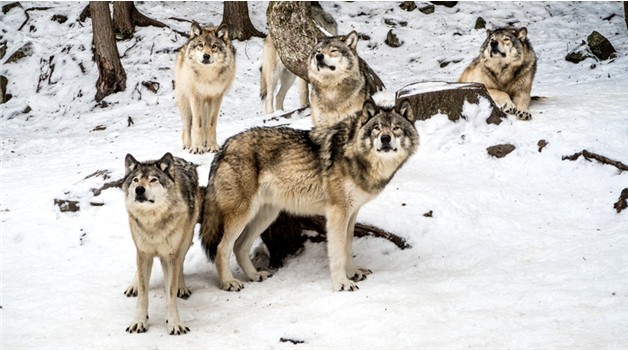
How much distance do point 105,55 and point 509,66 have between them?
9844mm

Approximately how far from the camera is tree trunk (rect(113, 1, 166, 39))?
17266 mm

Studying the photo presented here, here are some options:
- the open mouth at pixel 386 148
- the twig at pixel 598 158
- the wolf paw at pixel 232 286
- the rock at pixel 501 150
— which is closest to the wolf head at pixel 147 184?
the wolf paw at pixel 232 286

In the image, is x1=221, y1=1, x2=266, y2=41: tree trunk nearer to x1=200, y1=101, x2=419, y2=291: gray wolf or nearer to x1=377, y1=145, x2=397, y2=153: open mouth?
x1=200, y1=101, x2=419, y2=291: gray wolf

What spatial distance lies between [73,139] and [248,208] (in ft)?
25.1

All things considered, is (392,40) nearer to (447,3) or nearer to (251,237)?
(447,3)

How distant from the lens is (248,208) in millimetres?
6484

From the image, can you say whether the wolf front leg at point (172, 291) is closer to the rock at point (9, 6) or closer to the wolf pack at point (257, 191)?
the wolf pack at point (257, 191)

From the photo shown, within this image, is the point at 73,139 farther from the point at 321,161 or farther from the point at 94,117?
the point at 321,161

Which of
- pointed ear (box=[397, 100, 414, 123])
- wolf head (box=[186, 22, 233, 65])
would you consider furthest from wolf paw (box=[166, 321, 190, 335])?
wolf head (box=[186, 22, 233, 65])

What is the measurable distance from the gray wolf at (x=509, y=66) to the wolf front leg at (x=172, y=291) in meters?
5.61

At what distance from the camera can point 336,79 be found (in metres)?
8.02

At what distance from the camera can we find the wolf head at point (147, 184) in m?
5.50

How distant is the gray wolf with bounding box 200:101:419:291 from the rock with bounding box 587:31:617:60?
9.95 m

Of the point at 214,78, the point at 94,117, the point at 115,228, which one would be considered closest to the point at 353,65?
the point at 214,78
